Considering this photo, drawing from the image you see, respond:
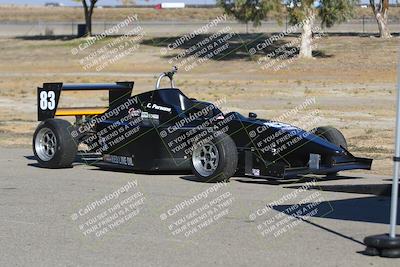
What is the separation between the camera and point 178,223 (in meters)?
9.80

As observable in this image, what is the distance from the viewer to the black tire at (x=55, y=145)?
14.0 m

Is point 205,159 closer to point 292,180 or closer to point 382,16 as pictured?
point 292,180

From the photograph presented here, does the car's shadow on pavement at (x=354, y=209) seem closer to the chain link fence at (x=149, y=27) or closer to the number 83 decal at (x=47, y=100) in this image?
the number 83 decal at (x=47, y=100)

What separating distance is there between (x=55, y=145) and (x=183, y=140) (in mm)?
2265

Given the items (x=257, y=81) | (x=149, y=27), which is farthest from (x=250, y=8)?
(x=149, y=27)

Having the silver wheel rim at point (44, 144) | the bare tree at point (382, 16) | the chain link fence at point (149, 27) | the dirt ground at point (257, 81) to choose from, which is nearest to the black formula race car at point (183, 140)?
the silver wheel rim at point (44, 144)

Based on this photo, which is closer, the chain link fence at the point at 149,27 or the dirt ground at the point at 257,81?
the dirt ground at the point at 257,81

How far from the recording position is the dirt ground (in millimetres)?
22031

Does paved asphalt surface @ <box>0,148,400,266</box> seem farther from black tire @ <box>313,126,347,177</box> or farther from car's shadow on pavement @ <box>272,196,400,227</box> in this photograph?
black tire @ <box>313,126,347,177</box>

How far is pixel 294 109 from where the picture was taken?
1025 inches

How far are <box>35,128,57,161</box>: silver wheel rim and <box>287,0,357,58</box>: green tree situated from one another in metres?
31.2

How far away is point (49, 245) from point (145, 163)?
4.60 meters

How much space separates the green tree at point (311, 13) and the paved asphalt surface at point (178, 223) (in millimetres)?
31972

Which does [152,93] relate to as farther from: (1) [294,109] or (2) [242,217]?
(1) [294,109]
